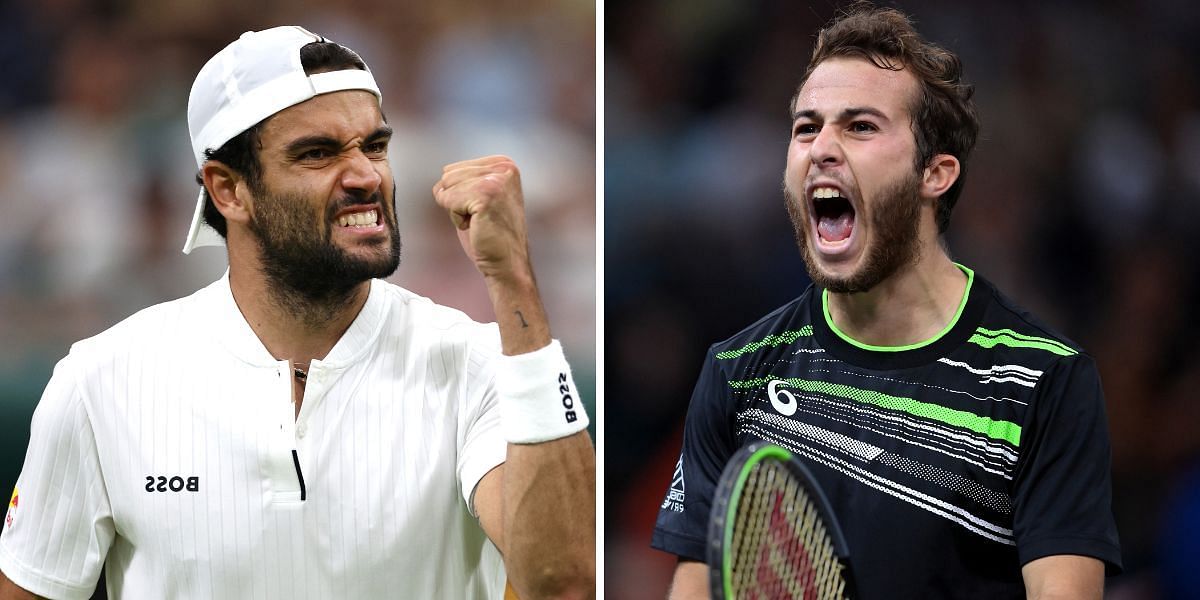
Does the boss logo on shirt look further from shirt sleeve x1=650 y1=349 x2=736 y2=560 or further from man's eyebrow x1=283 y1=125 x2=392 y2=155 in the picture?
A: shirt sleeve x1=650 y1=349 x2=736 y2=560

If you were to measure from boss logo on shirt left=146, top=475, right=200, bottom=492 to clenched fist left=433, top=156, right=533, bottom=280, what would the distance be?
2.53ft

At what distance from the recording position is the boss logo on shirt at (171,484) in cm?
289

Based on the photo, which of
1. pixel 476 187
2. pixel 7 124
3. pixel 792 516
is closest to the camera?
pixel 792 516

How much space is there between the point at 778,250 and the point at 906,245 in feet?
4.54

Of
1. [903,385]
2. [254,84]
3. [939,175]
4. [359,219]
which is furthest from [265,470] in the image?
[939,175]

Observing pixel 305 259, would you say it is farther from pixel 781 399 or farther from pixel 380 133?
pixel 781 399

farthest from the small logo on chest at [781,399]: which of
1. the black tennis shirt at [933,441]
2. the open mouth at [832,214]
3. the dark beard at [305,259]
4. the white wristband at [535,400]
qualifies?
the dark beard at [305,259]

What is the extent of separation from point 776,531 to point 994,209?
247 centimetres

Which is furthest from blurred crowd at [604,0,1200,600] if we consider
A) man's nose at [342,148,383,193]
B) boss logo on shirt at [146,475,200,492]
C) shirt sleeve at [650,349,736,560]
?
boss logo on shirt at [146,475,200,492]

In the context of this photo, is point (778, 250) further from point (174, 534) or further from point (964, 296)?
point (174, 534)

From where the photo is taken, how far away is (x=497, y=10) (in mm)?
4504

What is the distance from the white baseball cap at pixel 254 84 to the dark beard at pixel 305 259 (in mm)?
180

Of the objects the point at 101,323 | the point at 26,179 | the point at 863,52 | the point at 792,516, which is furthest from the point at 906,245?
the point at 26,179

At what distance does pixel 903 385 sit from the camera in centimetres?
279
